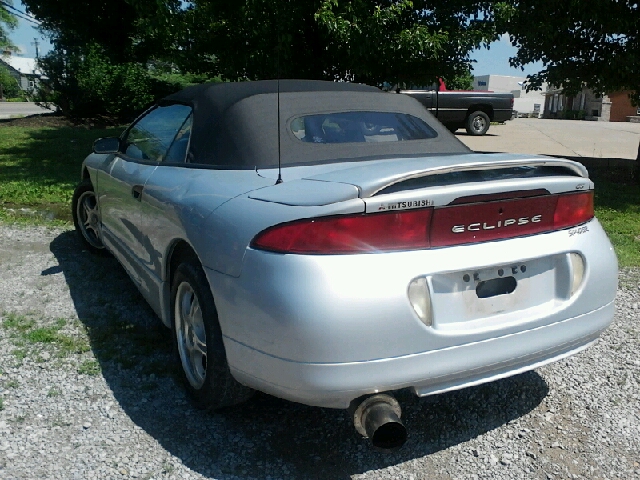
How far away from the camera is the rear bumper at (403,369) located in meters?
2.33

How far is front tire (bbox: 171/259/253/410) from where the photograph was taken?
2.74 metres

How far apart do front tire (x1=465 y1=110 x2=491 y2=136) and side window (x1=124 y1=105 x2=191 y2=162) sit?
57.1 ft

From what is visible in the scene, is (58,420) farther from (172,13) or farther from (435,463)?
(172,13)

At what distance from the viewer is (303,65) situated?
34.0ft

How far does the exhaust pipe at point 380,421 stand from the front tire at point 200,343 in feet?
2.03

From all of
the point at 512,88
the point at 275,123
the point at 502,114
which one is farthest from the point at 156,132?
the point at 512,88

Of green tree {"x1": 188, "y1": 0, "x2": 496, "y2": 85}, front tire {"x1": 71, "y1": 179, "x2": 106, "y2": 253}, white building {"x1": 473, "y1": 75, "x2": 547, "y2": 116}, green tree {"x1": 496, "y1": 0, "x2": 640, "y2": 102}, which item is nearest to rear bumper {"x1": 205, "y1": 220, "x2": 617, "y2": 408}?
front tire {"x1": 71, "y1": 179, "x2": 106, "y2": 253}

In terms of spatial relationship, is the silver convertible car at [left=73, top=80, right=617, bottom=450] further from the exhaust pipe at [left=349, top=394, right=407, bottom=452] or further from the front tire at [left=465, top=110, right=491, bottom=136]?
the front tire at [left=465, top=110, right=491, bottom=136]

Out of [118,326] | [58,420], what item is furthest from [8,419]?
[118,326]

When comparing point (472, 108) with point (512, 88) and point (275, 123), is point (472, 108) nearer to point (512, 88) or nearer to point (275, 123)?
point (275, 123)

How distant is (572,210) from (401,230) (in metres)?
0.90

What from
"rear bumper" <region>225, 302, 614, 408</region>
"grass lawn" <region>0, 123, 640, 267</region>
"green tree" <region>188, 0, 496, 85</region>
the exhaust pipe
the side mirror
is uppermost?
"green tree" <region>188, 0, 496, 85</region>

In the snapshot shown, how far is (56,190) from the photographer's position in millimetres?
8703

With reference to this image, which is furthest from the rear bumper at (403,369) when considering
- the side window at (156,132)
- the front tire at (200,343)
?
the side window at (156,132)
